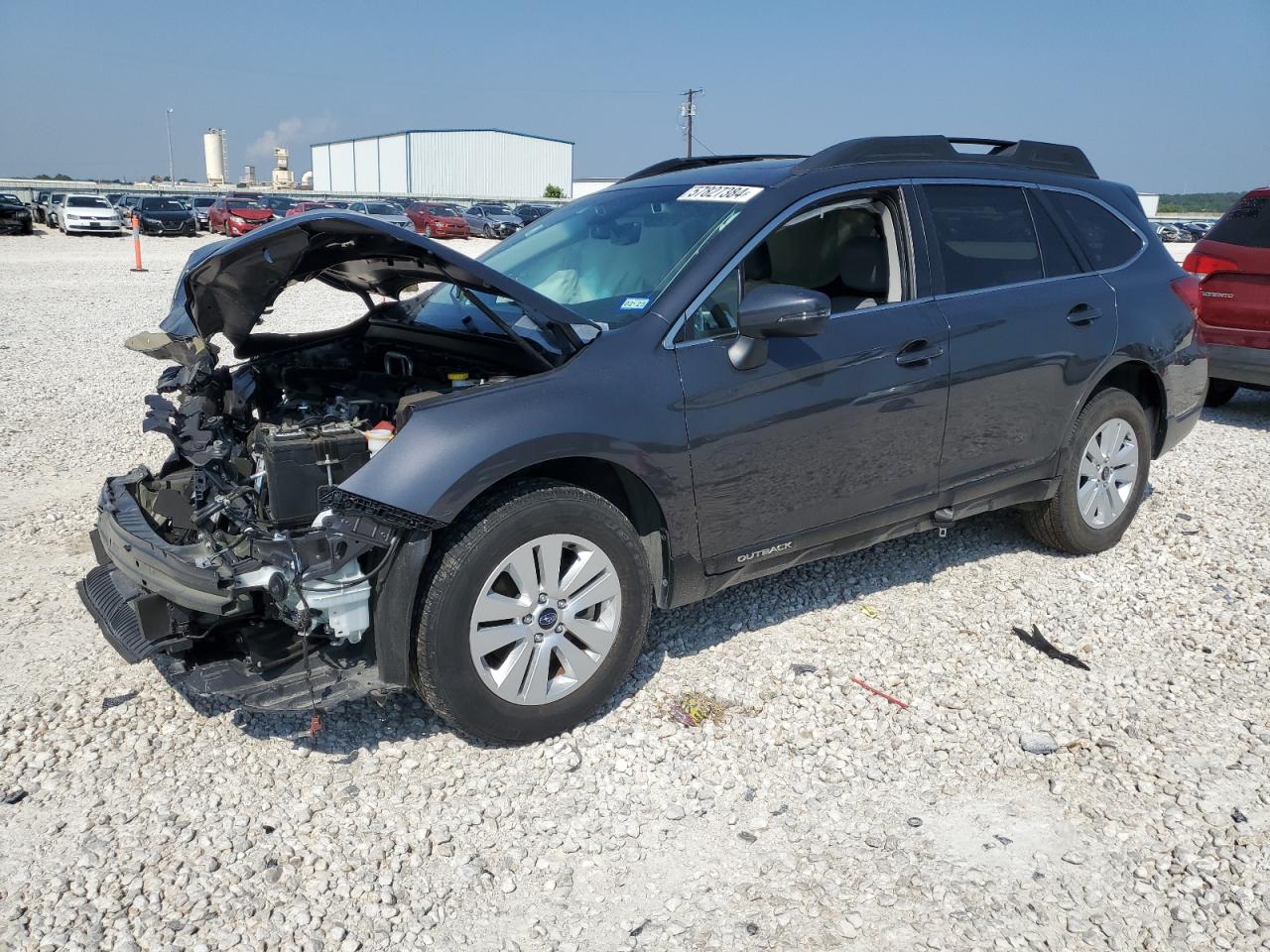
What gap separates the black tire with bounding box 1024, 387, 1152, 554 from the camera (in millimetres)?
4914

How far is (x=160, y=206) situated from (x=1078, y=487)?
38.4 m

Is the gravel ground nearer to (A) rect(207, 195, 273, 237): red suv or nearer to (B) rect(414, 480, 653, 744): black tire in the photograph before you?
(B) rect(414, 480, 653, 744): black tire

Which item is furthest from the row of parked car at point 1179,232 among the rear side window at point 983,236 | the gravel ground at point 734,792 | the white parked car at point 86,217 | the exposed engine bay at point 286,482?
the exposed engine bay at point 286,482

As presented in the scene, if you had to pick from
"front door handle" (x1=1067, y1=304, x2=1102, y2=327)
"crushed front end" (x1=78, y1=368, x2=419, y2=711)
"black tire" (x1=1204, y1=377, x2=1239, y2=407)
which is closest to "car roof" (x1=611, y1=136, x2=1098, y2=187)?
"front door handle" (x1=1067, y1=304, x2=1102, y2=327)

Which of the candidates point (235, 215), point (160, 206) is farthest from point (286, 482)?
point (160, 206)

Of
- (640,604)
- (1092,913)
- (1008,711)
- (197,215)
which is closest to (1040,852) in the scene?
(1092,913)

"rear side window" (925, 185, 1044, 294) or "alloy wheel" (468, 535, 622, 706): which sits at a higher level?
"rear side window" (925, 185, 1044, 294)

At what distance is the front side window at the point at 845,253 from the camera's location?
13.5ft

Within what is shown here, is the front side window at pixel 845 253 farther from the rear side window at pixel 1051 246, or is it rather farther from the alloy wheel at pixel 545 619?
the alloy wheel at pixel 545 619

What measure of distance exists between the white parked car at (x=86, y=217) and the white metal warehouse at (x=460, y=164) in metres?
43.8

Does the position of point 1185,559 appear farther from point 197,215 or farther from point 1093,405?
point 197,215

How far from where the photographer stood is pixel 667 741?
3.55 metres

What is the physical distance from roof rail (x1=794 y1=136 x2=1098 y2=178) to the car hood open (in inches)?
55.5

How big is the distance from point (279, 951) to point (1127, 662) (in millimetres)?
3393
